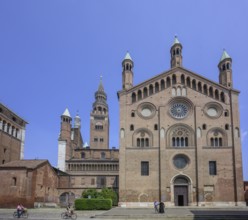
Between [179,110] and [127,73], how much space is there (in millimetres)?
9979

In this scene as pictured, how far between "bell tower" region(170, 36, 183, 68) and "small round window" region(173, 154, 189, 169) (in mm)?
14907

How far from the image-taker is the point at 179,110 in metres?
46.2

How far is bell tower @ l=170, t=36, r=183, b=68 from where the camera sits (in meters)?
49.4

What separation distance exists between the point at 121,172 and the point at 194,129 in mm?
12368

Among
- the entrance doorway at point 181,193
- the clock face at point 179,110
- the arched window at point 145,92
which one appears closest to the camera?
the entrance doorway at point 181,193

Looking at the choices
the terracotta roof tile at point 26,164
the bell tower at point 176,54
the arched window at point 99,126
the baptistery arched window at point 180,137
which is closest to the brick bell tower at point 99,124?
the arched window at point 99,126

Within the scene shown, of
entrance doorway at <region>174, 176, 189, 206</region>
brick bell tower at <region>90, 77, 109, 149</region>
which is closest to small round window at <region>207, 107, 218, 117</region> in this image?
entrance doorway at <region>174, 176, 189, 206</region>

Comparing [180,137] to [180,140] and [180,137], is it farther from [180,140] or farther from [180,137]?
[180,140]

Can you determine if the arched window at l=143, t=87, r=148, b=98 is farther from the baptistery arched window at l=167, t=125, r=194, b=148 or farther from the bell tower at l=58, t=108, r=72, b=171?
the bell tower at l=58, t=108, r=72, b=171

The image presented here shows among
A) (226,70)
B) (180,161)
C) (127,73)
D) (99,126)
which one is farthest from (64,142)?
(226,70)

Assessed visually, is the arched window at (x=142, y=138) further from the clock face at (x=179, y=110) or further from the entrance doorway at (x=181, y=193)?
the entrance doorway at (x=181, y=193)

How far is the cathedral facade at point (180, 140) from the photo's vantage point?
139ft

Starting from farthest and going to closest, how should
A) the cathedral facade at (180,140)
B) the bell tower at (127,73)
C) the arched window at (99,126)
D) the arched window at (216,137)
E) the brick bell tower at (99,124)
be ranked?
the arched window at (99,126), the brick bell tower at (99,124), the bell tower at (127,73), the arched window at (216,137), the cathedral facade at (180,140)

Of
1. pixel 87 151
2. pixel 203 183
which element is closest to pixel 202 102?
pixel 203 183
